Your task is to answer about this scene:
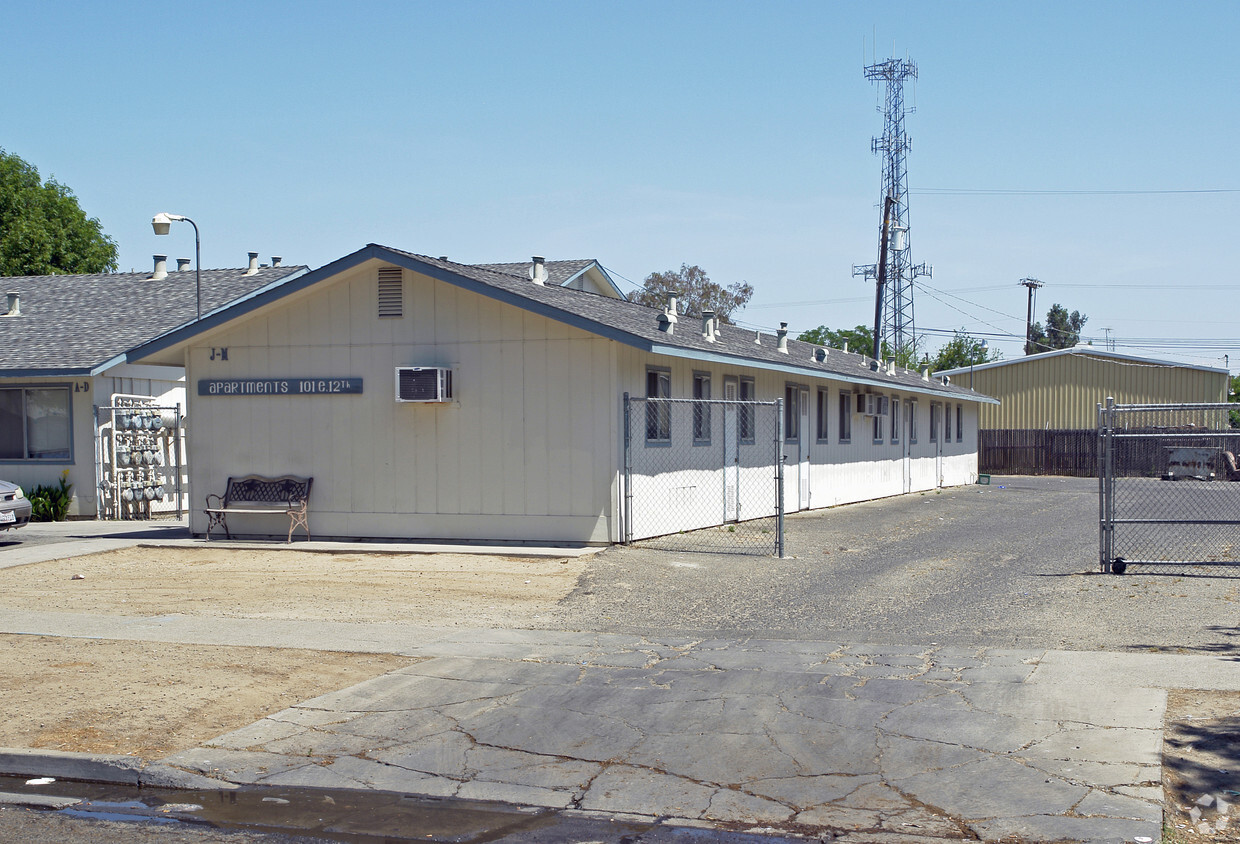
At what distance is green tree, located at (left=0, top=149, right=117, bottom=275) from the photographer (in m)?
47.7

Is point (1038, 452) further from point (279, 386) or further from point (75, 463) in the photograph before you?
point (75, 463)

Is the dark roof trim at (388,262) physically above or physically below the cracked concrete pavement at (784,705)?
above

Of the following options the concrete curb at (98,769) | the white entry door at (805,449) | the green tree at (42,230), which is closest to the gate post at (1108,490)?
the white entry door at (805,449)

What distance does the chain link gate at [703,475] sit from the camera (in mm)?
15320

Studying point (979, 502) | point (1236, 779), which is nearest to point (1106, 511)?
point (1236, 779)

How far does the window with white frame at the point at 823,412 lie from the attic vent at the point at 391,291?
1021 centimetres

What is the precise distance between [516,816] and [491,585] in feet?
23.4

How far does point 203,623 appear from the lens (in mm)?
10609

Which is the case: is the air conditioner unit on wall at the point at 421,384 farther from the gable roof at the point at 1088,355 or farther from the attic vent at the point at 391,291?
the gable roof at the point at 1088,355

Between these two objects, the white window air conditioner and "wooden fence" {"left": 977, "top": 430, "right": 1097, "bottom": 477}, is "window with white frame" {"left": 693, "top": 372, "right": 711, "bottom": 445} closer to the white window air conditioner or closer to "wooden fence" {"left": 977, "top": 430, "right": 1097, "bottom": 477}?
the white window air conditioner

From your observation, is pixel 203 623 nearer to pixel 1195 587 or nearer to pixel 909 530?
pixel 1195 587

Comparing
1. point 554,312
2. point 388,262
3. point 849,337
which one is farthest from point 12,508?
point 849,337

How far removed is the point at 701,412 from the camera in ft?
58.3

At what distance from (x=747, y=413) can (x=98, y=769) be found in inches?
562
